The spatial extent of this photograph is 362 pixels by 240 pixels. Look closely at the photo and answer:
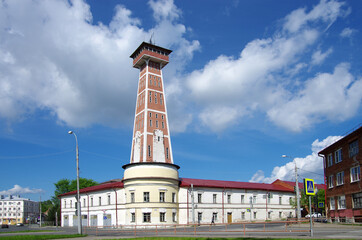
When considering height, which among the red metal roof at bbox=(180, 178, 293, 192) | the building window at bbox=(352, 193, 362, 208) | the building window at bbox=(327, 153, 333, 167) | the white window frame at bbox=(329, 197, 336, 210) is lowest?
the white window frame at bbox=(329, 197, 336, 210)

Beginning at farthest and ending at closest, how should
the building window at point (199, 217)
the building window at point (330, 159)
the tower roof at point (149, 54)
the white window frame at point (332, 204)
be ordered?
the tower roof at point (149, 54)
the building window at point (199, 217)
the building window at point (330, 159)
the white window frame at point (332, 204)

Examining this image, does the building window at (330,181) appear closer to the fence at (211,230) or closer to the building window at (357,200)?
the building window at (357,200)

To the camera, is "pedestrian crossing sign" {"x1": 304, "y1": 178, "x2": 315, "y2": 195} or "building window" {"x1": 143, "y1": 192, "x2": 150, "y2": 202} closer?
"pedestrian crossing sign" {"x1": 304, "y1": 178, "x2": 315, "y2": 195}

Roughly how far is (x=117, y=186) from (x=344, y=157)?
30338 millimetres

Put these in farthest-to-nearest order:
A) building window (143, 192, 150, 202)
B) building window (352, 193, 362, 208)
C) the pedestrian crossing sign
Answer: building window (143, 192, 150, 202)
building window (352, 193, 362, 208)
the pedestrian crossing sign

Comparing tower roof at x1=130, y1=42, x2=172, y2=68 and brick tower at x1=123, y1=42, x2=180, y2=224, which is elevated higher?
tower roof at x1=130, y1=42, x2=172, y2=68

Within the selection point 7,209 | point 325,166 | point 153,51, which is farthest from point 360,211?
point 7,209

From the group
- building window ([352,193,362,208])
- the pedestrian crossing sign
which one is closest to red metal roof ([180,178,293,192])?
building window ([352,193,362,208])

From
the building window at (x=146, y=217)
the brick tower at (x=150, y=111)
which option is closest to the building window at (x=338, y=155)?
the brick tower at (x=150, y=111)

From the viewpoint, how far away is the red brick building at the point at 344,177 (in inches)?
1339

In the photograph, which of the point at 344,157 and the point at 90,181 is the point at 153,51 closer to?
the point at 344,157

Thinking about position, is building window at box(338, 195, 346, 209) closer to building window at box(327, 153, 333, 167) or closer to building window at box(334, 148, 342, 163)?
building window at box(334, 148, 342, 163)

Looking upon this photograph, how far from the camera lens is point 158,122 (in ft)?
173

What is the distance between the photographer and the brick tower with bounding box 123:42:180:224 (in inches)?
1836
